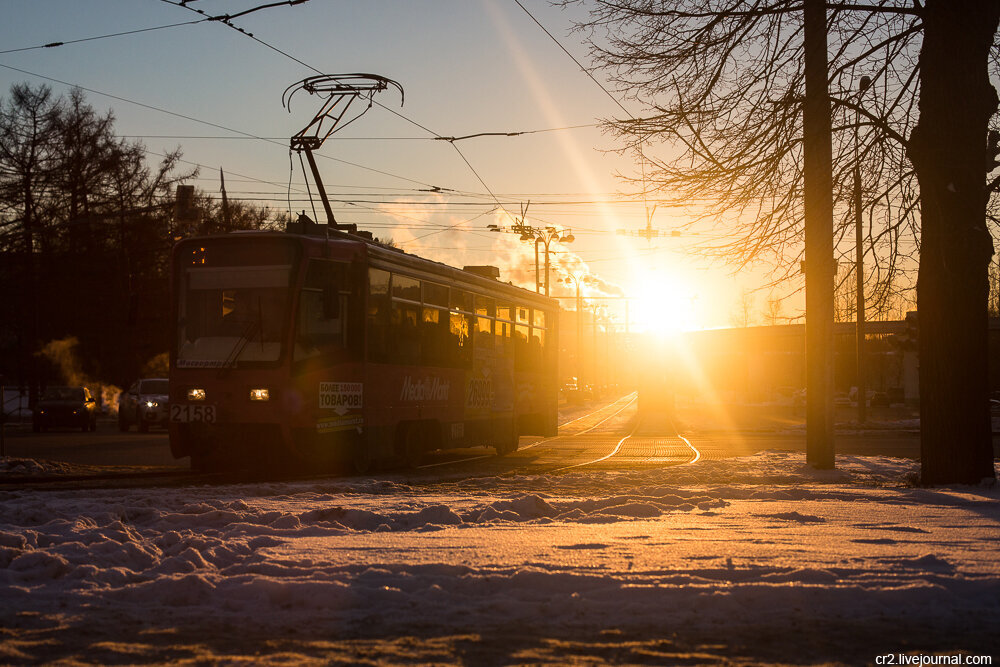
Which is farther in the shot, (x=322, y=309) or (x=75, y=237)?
(x=75, y=237)

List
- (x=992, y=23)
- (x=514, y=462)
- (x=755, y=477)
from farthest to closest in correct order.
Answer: (x=514, y=462) < (x=755, y=477) < (x=992, y=23)

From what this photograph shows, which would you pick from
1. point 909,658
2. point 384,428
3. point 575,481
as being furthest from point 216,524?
point 384,428

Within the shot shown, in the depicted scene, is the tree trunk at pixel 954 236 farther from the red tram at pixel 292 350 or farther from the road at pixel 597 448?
the red tram at pixel 292 350

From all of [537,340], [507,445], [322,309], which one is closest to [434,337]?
[322,309]

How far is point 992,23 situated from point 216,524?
32.3ft

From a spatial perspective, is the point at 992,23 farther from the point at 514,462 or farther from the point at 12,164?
the point at 12,164

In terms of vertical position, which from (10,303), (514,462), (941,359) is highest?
(10,303)

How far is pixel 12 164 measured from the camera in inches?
1786

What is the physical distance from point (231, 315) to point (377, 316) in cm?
226

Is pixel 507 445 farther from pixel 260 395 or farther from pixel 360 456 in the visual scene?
pixel 260 395

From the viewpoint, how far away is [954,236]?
39.1 feet

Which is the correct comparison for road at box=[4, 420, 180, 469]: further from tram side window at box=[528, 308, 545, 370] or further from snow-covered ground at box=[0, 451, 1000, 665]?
snow-covered ground at box=[0, 451, 1000, 665]

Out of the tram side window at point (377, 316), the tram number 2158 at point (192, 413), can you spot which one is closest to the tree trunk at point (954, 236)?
the tram side window at point (377, 316)

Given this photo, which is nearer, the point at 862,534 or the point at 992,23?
the point at 862,534
